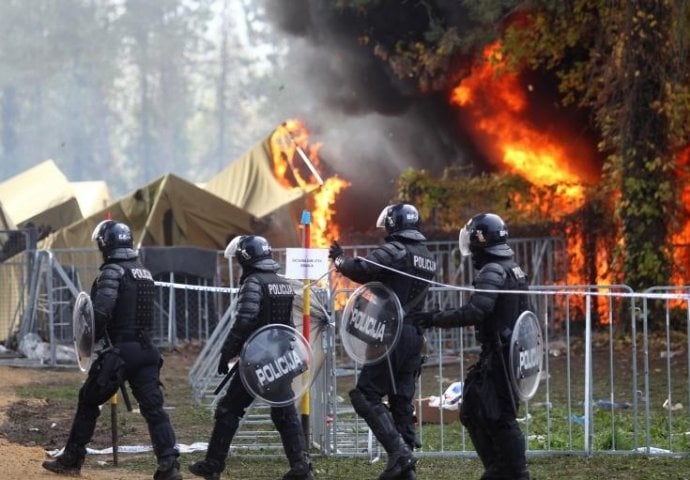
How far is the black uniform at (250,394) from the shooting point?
30.0 feet

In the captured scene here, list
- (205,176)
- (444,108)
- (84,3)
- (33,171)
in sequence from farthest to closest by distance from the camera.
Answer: (205,176), (84,3), (33,171), (444,108)

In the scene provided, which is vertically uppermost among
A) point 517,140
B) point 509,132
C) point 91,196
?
point 509,132

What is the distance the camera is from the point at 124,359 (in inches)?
371

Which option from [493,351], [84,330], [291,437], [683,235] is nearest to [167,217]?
[683,235]

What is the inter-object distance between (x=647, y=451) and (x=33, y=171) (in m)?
19.7

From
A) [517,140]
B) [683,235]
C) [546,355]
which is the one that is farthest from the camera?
[517,140]

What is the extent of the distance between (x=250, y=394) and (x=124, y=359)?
0.99 meters

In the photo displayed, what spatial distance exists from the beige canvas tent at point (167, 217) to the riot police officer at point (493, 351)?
615 inches

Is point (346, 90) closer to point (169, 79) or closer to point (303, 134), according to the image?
point (303, 134)

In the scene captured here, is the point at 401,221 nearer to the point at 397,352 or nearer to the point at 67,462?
the point at 397,352

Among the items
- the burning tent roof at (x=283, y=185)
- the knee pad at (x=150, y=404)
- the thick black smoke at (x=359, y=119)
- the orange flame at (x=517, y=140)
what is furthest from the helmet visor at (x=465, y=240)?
the thick black smoke at (x=359, y=119)

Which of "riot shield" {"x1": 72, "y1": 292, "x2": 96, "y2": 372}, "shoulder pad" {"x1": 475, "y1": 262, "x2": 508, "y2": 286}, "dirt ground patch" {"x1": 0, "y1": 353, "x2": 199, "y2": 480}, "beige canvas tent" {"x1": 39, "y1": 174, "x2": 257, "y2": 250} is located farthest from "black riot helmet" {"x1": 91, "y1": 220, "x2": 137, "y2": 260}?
"beige canvas tent" {"x1": 39, "y1": 174, "x2": 257, "y2": 250}

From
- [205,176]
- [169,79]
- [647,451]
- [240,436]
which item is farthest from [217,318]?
[205,176]

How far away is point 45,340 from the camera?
2011cm
